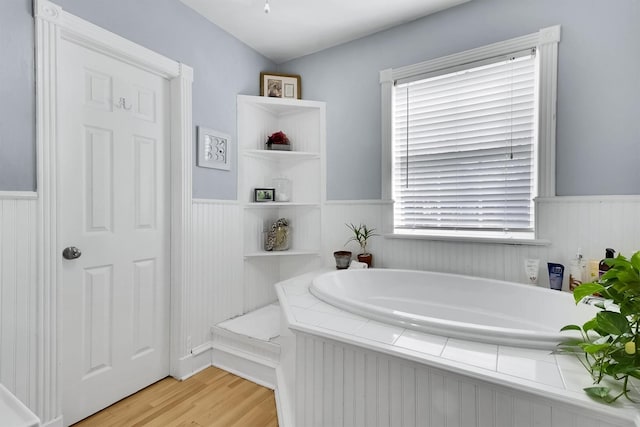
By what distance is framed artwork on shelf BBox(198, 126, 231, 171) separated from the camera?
84.4 inches

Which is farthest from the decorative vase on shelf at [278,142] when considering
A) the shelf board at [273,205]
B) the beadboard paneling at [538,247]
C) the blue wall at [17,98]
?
the blue wall at [17,98]

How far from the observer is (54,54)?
4.72ft

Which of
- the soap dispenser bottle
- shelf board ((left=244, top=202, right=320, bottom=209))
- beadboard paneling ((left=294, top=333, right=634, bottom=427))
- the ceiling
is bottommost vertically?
beadboard paneling ((left=294, top=333, right=634, bottom=427))

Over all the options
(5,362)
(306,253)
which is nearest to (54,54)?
(5,362)

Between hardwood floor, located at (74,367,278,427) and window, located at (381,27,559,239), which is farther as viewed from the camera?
window, located at (381,27,559,239)

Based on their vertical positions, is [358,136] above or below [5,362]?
above

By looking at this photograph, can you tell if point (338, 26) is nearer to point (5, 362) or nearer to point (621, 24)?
point (621, 24)

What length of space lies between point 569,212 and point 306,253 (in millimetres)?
1823

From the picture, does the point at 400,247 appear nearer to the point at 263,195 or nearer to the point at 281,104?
the point at 263,195

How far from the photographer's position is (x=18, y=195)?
133 cm

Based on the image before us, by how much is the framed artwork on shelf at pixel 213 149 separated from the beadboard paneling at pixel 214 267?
0.27 metres

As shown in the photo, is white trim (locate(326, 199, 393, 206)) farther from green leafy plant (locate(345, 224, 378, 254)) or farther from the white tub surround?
the white tub surround

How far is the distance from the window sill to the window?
0.03m

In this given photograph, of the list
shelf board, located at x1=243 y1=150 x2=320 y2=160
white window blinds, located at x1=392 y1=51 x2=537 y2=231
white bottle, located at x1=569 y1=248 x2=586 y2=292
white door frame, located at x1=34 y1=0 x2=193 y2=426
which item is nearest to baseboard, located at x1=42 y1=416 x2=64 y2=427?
white door frame, located at x1=34 y1=0 x2=193 y2=426
